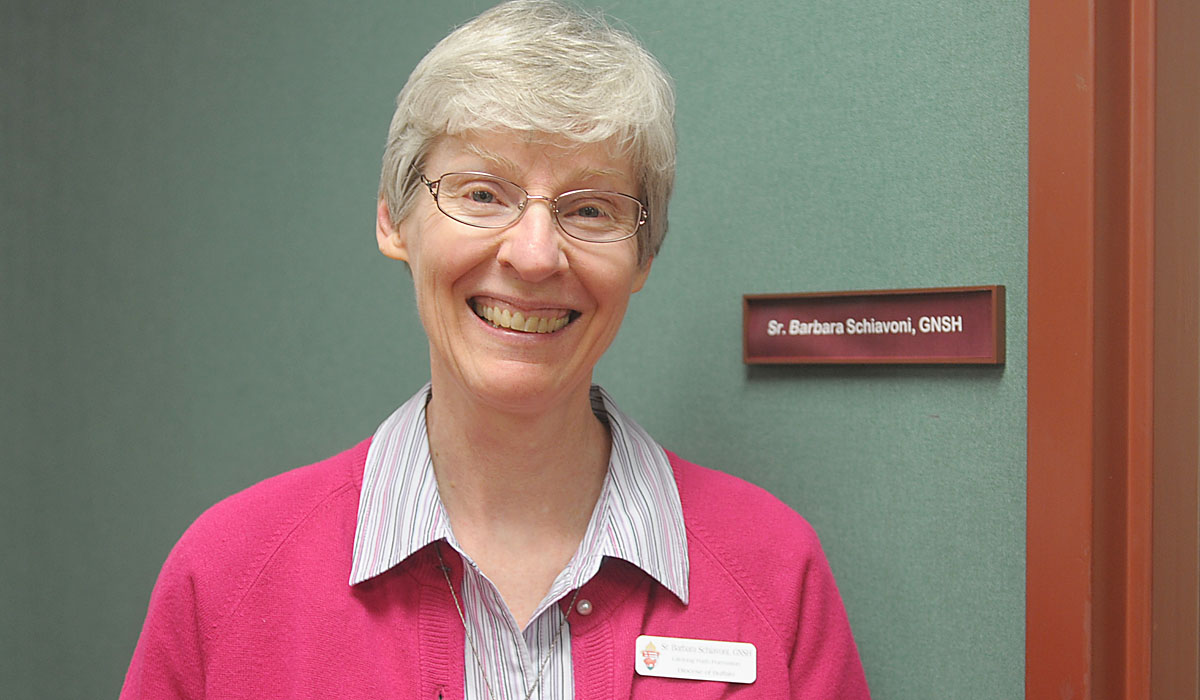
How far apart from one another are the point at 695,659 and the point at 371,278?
1.01 m

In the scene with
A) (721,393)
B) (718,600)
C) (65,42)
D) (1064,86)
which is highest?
(65,42)

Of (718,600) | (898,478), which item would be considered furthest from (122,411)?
(898,478)

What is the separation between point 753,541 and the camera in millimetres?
1392

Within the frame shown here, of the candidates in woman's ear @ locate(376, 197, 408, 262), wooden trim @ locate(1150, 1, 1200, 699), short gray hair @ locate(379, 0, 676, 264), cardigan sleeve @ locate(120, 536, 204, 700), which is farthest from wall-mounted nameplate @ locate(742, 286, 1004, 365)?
cardigan sleeve @ locate(120, 536, 204, 700)

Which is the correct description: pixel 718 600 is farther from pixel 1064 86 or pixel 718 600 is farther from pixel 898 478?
pixel 1064 86

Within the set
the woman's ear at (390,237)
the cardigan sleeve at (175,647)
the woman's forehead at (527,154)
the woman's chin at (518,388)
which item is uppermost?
the woman's forehead at (527,154)

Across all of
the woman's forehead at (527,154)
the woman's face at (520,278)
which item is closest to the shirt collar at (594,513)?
the woman's face at (520,278)

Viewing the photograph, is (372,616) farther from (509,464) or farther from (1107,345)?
(1107,345)

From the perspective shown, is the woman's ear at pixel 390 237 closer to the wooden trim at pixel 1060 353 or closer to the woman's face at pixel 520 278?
the woman's face at pixel 520 278

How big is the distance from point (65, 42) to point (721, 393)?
1.65m

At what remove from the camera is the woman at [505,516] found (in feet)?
4.04

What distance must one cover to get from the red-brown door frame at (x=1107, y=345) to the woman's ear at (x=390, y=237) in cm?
82

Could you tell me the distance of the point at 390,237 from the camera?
1.37m

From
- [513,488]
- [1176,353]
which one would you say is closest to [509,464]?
[513,488]
